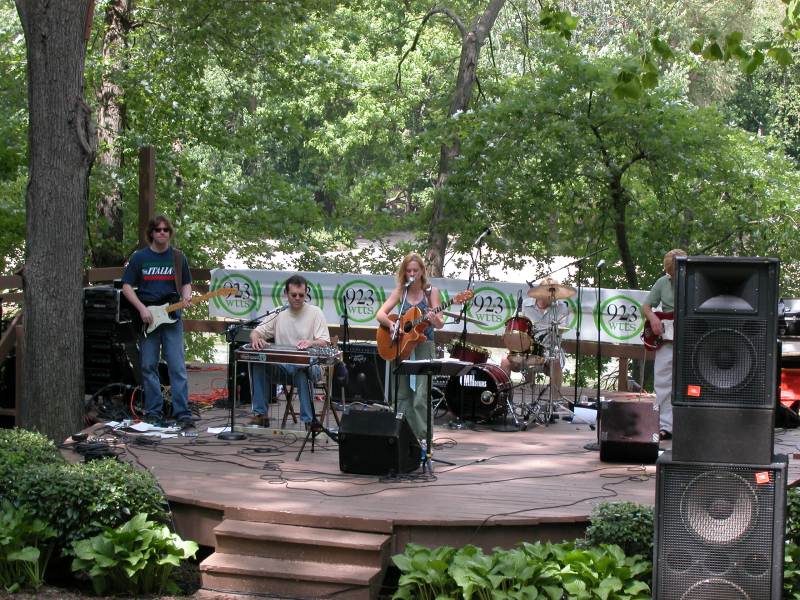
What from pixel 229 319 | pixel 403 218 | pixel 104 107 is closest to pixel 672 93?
pixel 403 218

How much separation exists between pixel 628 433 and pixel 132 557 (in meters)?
3.74

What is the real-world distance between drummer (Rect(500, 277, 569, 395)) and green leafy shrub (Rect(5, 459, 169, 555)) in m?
4.29

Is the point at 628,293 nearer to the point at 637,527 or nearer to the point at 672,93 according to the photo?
the point at 672,93

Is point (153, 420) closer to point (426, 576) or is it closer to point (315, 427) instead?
point (315, 427)

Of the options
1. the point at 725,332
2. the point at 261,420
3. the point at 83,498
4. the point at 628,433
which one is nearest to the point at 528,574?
the point at 725,332

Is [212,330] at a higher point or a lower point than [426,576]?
higher

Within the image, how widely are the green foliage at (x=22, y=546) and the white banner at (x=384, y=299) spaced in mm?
6103

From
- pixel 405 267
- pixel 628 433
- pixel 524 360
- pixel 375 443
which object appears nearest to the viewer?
pixel 375 443

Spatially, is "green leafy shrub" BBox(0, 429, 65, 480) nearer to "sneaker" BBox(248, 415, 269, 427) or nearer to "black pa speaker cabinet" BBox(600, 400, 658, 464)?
"sneaker" BBox(248, 415, 269, 427)

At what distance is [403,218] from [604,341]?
6336mm

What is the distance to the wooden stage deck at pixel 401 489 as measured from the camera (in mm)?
6199

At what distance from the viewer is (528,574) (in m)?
5.41

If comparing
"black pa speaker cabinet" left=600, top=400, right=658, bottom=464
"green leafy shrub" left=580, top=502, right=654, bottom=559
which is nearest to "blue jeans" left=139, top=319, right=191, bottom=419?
"black pa speaker cabinet" left=600, top=400, right=658, bottom=464

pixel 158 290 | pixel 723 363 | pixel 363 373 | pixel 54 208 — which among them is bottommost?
pixel 363 373
